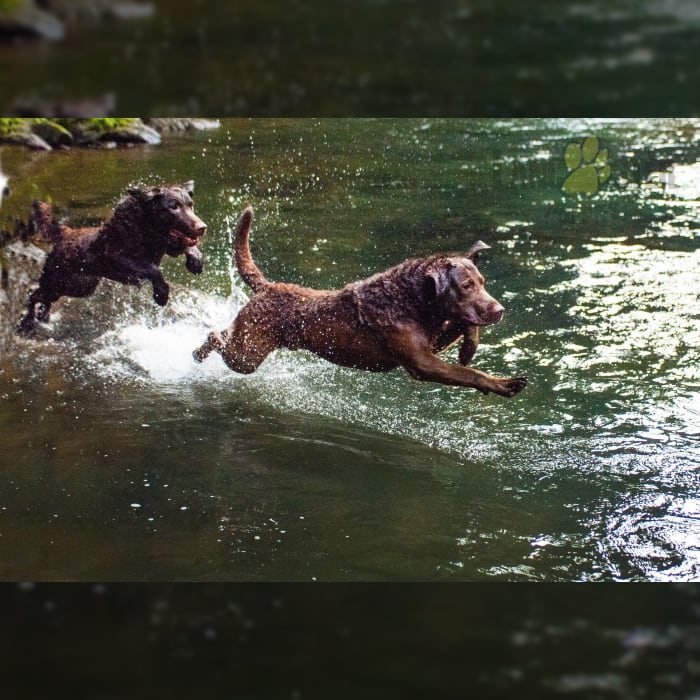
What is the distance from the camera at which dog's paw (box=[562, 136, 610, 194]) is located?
13.6 feet

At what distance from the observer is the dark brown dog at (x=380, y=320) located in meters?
3.52

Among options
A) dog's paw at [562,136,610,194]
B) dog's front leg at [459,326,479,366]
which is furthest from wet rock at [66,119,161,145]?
dog's paw at [562,136,610,194]

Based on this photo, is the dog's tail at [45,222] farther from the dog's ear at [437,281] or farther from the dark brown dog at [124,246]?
the dog's ear at [437,281]

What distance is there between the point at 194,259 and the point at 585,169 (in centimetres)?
161

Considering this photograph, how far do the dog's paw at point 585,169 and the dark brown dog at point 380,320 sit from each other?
0.75 meters

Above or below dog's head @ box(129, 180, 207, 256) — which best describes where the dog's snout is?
below

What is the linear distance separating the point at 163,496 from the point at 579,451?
149cm

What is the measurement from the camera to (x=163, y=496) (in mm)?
3562

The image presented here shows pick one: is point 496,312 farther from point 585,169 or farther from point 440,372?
point 585,169
